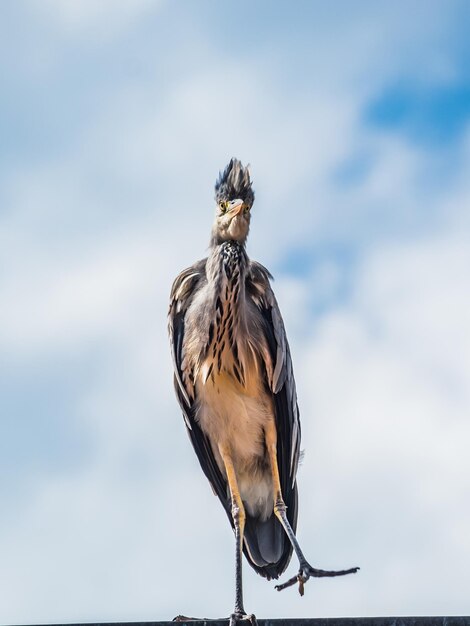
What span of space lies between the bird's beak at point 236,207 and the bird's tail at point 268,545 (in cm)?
201

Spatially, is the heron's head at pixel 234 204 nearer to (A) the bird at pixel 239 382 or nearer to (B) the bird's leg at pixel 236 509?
(A) the bird at pixel 239 382

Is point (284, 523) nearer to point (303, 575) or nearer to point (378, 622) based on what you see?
point (303, 575)

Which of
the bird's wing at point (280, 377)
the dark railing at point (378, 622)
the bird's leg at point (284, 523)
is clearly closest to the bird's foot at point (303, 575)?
the bird's leg at point (284, 523)

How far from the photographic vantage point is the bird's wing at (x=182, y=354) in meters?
6.61

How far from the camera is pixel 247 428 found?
6.46m

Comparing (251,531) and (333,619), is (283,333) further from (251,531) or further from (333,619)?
(333,619)

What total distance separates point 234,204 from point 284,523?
6.86 ft

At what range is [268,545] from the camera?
6461 mm

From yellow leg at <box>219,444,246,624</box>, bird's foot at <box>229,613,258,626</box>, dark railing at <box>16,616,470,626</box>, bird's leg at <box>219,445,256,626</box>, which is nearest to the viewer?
dark railing at <box>16,616,470,626</box>

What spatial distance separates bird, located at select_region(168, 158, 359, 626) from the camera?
6.40 m

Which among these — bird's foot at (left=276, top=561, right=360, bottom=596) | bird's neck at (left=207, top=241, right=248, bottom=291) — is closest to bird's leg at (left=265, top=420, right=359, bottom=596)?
bird's foot at (left=276, top=561, right=360, bottom=596)

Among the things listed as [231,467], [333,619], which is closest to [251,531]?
[231,467]

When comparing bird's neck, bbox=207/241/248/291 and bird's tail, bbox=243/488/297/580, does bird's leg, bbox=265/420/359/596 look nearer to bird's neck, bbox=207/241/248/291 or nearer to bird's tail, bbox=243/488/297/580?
bird's tail, bbox=243/488/297/580

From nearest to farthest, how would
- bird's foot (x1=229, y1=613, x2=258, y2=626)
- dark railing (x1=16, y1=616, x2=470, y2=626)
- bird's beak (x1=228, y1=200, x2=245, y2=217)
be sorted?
dark railing (x1=16, y1=616, x2=470, y2=626)
bird's foot (x1=229, y1=613, x2=258, y2=626)
bird's beak (x1=228, y1=200, x2=245, y2=217)
